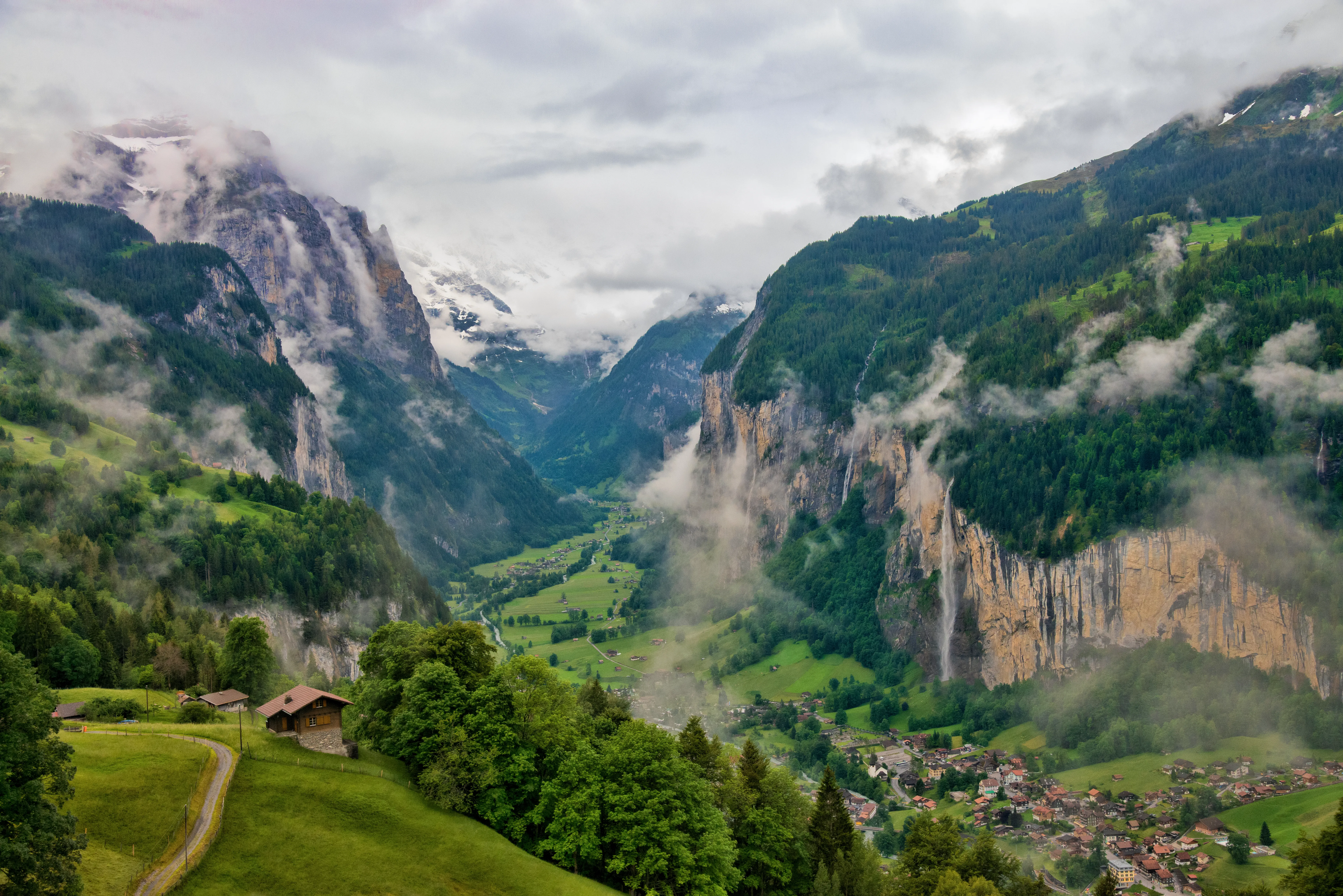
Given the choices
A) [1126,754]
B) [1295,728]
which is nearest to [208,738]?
[1126,754]

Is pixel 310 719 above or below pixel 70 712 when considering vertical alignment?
below

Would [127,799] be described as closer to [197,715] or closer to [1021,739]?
[197,715]

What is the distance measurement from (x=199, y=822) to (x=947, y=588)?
14128 centimetres

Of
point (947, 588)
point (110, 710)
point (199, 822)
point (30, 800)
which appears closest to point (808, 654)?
point (947, 588)

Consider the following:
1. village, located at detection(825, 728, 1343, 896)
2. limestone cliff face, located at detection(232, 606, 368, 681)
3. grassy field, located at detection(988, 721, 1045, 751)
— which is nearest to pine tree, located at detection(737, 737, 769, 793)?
village, located at detection(825, 728, 1343, 896)

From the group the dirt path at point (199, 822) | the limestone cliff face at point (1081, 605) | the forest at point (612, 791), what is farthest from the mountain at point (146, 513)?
the limestone cliff face at point (1081, 605)

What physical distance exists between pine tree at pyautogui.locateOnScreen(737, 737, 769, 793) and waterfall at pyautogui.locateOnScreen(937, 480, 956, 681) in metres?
98.7

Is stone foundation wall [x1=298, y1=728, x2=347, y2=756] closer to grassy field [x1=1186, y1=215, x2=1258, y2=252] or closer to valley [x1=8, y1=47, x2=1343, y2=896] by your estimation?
valley [x1=8, y1=47, x2=1343, y2=896]

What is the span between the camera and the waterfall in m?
156

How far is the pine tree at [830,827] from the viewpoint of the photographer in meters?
59.9

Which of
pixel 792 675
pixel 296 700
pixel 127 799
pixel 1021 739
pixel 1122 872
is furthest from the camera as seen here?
pixel 792 675

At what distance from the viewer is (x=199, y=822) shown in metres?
42.3

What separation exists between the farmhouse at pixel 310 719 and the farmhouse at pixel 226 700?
14.7 metres

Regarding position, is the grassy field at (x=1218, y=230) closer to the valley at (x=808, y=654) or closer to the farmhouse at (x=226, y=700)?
the valley at (x=808, y=654)
